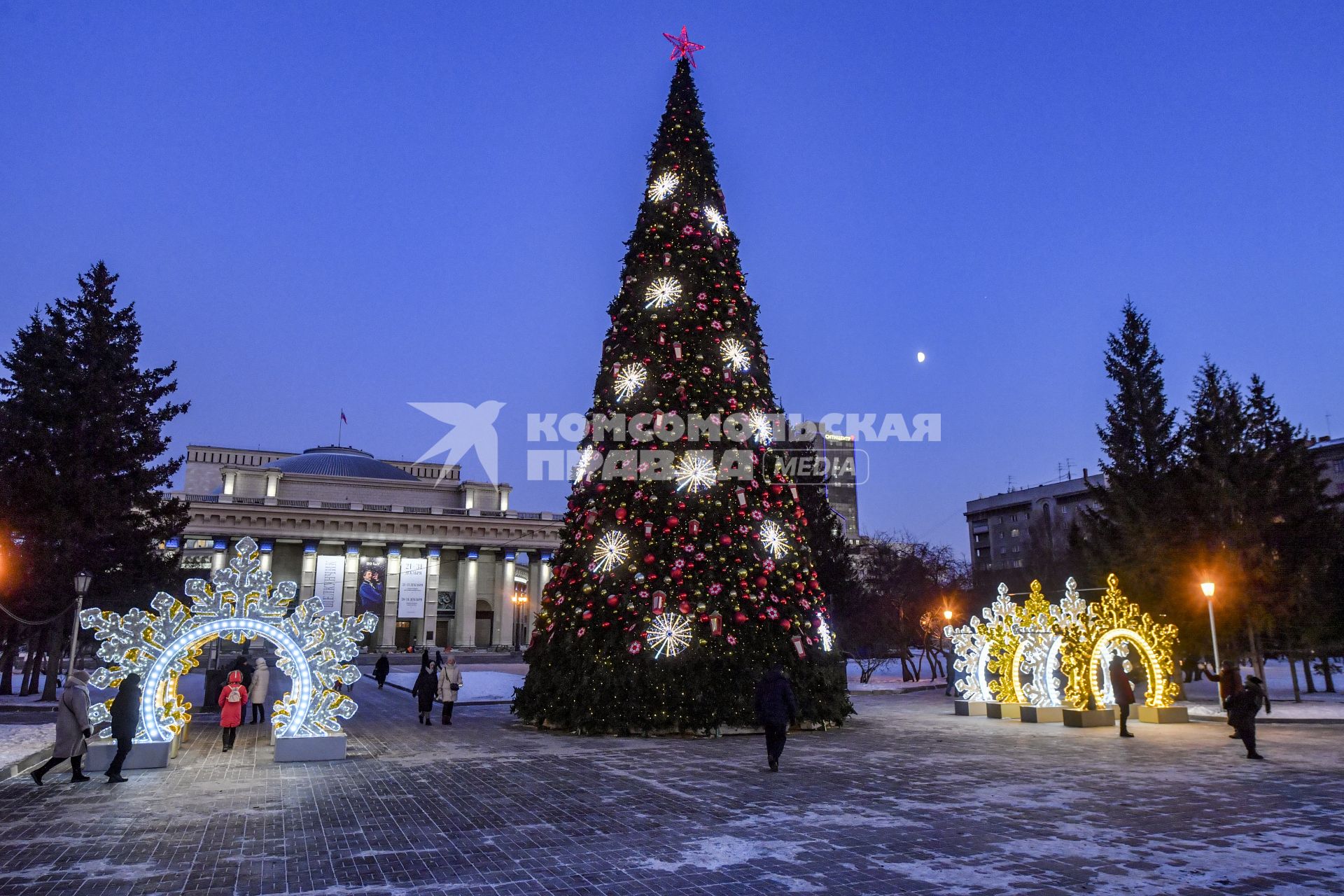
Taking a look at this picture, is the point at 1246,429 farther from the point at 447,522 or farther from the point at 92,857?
the point at 447,522

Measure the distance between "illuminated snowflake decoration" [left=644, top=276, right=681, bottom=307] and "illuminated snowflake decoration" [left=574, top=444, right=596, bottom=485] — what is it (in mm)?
3218

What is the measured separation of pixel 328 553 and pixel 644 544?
6189 centimetres

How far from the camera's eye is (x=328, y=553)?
229ft

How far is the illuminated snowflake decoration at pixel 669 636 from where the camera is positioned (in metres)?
14.7

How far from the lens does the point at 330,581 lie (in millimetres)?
67562

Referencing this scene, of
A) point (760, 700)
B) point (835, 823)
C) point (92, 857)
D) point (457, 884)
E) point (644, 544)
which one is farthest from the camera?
point (644, 544)

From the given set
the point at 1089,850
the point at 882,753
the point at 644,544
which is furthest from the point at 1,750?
the point at 1089,850

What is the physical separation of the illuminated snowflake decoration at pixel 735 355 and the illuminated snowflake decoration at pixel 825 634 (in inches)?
206

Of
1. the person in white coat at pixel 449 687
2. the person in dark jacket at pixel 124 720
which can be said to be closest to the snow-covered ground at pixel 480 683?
the person in white coat at pixel 449 687

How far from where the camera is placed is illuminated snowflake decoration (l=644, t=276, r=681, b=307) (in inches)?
669

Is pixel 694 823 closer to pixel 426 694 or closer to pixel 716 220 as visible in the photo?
pixel 426 694

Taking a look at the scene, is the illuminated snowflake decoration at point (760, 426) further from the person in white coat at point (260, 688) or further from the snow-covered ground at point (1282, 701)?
the snow-covered ground at point (1282, 701)

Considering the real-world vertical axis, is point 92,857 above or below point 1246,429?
below

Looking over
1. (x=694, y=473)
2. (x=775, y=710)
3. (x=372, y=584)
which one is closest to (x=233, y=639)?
(x=775, y=710)
